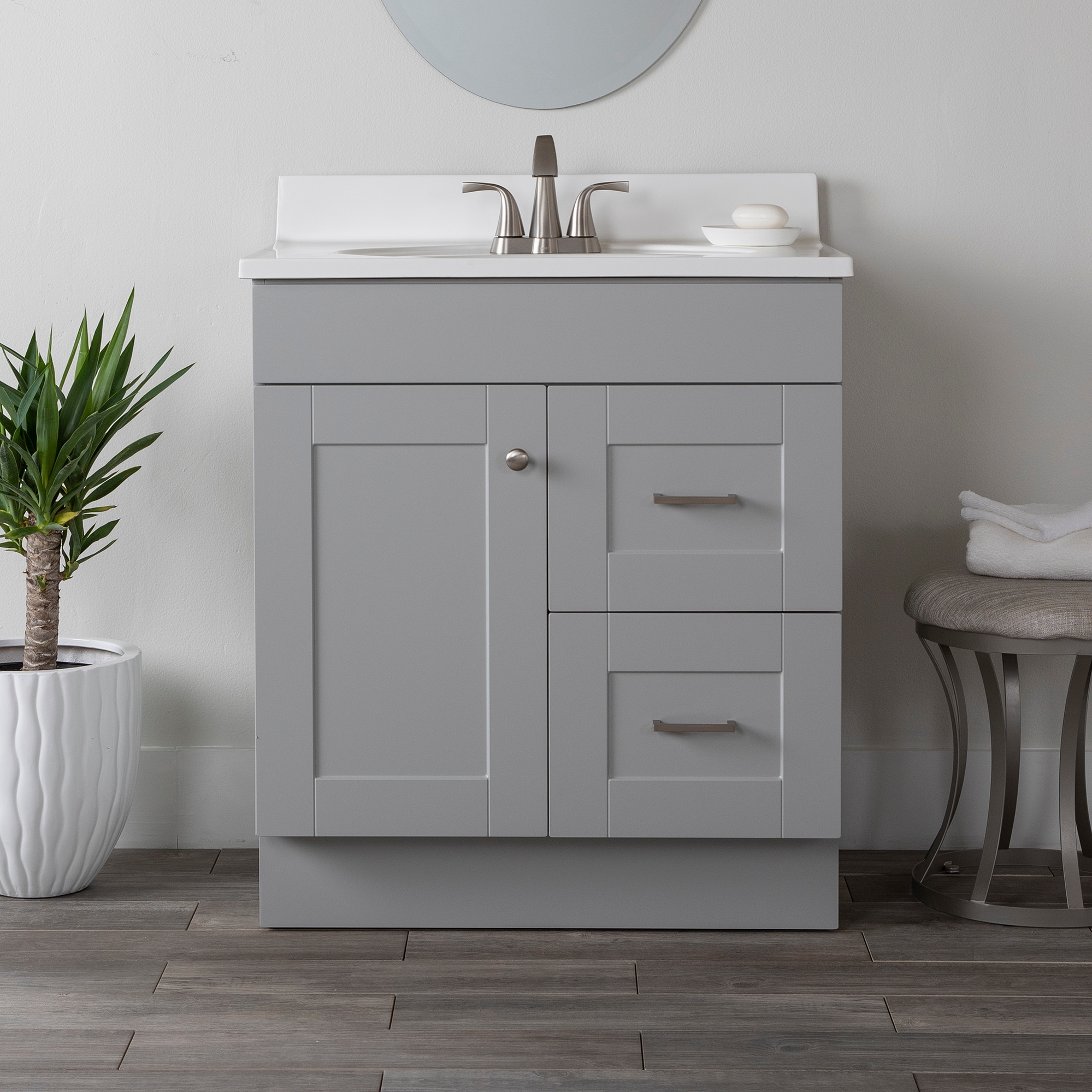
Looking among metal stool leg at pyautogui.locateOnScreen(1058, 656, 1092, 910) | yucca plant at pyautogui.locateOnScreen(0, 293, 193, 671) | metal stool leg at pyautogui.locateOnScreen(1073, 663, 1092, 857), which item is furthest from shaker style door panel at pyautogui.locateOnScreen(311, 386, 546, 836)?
metal stool leg at pyautogui.locateOnScreen(1073, 663, 1092, 857)

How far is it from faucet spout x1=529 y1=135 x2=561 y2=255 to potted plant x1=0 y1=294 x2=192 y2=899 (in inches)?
22.6

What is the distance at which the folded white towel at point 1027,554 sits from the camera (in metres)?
1.69

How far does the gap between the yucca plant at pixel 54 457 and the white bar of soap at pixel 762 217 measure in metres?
0.84

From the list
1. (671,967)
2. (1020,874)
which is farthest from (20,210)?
(1020,874)

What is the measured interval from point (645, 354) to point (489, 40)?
2.29 feet

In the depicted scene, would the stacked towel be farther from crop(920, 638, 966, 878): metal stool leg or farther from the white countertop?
the white countertop

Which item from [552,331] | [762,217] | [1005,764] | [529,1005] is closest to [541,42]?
[762,217]

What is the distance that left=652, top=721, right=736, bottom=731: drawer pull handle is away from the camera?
162 cm

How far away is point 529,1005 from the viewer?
1495 mm

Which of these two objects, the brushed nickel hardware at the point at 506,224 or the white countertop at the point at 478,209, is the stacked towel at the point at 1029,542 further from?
the brushed nickel hardware at the point at 506,224

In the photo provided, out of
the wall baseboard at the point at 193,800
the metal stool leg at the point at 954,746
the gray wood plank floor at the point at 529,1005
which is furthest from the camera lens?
the wall baseboard at the point at 193,800

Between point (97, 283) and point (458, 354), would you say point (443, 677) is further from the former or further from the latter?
point (97, 283)

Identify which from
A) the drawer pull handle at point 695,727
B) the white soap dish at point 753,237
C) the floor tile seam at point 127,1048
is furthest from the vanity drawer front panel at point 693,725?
the floor tile seam at point 127,1048

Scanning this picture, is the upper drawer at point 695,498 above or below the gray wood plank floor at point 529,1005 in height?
above
